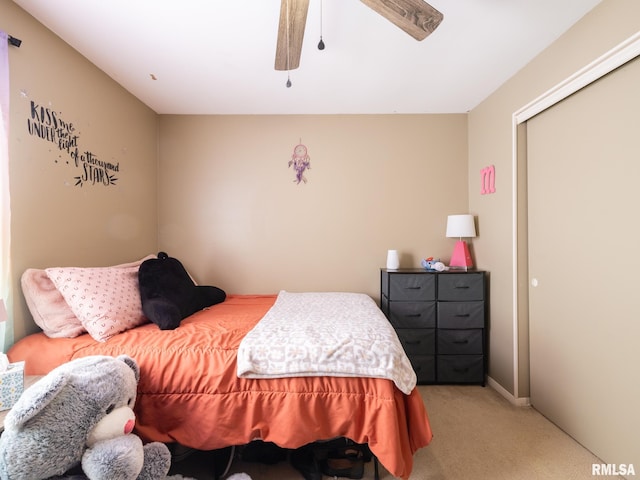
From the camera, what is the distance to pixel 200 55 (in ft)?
6.14

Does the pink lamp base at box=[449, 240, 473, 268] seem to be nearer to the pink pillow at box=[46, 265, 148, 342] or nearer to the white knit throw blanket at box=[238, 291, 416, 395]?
the white knit throw blanket at box=[238, 291, 416, 395]

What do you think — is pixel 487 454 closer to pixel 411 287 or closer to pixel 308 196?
pixel 411 287

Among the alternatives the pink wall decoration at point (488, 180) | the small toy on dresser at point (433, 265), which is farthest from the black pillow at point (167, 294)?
the pink wall decoration at point (488, 180)

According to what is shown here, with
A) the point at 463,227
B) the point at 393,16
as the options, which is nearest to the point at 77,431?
the point at 393,16

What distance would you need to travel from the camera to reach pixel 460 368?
2.42 meters

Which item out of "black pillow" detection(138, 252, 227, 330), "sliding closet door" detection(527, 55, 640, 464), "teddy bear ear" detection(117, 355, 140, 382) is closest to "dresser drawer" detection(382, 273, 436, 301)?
"sliding closet door" detection(527, 55, 640, 464)

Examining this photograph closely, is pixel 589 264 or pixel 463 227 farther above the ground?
pixel 463 227

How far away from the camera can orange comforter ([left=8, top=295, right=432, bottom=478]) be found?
1.30 metres

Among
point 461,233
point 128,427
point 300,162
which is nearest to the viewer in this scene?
point 128,427

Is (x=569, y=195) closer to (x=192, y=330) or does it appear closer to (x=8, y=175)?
(x=192, y=330)

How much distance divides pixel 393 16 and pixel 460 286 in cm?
205

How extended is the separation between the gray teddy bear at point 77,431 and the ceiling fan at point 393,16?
1.70 meters

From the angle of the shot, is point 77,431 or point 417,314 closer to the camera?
point 77,431

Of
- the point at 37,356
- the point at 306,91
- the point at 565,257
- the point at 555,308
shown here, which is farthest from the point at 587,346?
the point at 37,356
